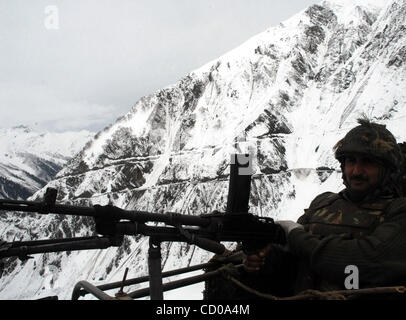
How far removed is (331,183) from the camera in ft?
297

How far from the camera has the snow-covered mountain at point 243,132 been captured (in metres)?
101

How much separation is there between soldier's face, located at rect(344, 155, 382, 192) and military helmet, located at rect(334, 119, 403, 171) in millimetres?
122

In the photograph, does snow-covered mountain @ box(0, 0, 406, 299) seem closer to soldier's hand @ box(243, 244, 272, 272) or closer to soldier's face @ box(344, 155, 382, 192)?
soldier's face @ box(344, 155, 382, 192)

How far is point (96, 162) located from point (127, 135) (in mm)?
16896

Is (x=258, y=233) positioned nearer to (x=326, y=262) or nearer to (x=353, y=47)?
(x=326, y=262)

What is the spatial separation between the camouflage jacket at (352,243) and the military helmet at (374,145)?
56 centimetres

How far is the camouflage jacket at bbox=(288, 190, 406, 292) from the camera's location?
14.0 feet

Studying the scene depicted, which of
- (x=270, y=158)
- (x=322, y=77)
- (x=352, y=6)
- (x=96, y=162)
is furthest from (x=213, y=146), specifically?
(x=352, y=6)

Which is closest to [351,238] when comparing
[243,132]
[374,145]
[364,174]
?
[364,174]

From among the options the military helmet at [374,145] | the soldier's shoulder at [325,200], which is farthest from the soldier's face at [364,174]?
the soldier's shoulder at [325,200]

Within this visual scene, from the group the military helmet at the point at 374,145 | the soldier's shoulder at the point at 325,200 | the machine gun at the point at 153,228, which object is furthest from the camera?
the soldier's shoulder at the point at 325,200

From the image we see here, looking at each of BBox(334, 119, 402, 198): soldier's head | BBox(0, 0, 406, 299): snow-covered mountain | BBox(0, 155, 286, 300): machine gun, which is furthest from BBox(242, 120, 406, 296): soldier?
BBox(0, 0, 406, 299): snow-covered mountain

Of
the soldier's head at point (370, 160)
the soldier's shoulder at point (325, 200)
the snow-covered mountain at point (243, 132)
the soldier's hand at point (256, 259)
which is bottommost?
the soldier's hand at point (256, 259)

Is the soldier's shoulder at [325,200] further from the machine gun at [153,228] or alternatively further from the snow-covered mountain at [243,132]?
the snow-covered mountain at [243,132]
